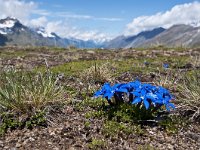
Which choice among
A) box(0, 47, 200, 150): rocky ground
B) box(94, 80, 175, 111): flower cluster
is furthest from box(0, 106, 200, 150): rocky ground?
box(94, 80, 175, 111): flower cluster

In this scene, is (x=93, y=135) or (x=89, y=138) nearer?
(x=89, y=138)

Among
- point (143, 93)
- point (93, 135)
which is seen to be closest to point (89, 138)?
point (93, 135)

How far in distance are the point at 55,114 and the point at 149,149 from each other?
6.98 ft

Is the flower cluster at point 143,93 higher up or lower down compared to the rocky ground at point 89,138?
higher up

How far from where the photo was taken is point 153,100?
22.9 ft

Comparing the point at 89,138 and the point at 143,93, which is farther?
the point at 143,93

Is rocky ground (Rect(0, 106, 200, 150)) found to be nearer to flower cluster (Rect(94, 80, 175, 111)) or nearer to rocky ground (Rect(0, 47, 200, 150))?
rocky ground (Rect(0, 47, 200, 150))

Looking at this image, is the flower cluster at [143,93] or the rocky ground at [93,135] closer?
the rocky ground at [93,135]

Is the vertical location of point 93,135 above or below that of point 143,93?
below

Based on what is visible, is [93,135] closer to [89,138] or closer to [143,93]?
[89,138]

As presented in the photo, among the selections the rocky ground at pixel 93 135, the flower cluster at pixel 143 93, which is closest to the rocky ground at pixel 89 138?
the rocky ground at pixel 93 135

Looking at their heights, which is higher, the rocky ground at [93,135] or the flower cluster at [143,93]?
the flower cluster at [143,93]

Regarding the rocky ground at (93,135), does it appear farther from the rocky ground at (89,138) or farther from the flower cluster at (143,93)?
the flower cluster at (143,93)

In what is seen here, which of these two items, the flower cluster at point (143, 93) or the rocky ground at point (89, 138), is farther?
the flower cluster at point (143, 93)
